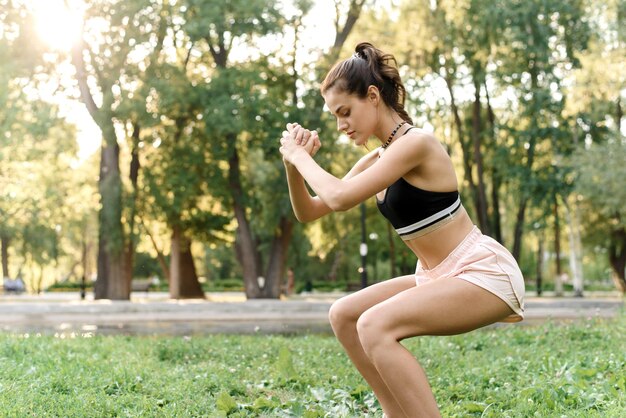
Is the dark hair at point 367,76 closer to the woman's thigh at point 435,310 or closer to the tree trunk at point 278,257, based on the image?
the woman's thigh at point 435,310

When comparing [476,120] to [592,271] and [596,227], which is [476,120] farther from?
[592,271]

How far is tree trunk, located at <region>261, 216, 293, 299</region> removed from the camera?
90.7 feet

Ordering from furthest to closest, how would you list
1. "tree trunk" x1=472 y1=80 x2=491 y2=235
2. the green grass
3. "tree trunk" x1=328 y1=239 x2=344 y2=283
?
1. "tree trunk" x1=328 y1=239 x2=344 y2=283
2. "tree trunk" x1=472 y1=80 x2=491 y2=235
3. the green grass

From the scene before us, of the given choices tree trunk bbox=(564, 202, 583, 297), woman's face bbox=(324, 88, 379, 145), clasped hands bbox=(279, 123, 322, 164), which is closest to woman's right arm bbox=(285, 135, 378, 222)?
clasped hands bbox=(279, 123, 322, 164)

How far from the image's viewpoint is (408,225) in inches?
139

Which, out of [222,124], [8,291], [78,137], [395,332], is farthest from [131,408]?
[8,291]

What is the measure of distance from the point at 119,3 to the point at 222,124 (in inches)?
203

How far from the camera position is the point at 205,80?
25.8 metres

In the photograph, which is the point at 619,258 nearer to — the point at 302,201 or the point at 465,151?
the point at 465,151

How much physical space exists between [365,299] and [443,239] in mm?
537

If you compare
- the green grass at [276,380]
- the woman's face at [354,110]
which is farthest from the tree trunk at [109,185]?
the woman's face at [354,110]

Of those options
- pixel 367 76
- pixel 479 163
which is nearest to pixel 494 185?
pixel 479 163

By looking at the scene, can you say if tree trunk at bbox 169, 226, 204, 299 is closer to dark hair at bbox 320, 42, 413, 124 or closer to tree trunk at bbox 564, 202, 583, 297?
tree trunk at bbox 564, 202, 583, 297

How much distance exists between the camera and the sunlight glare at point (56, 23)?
2552 cm
